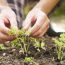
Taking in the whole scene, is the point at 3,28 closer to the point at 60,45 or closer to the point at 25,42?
the point at 25,42

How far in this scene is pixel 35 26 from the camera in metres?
1.87

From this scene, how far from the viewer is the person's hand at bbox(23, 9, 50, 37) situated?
1860mm

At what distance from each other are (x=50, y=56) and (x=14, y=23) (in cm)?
29

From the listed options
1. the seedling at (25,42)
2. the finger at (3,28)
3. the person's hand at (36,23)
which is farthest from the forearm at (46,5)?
the finger at (3,28)

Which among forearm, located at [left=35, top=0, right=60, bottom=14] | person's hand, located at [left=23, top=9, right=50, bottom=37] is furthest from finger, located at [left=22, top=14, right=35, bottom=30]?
forearm, located at [left=35, top=0, right=60, bottom=14]

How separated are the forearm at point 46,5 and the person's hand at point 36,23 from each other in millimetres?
182

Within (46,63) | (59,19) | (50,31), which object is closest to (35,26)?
(46,63)

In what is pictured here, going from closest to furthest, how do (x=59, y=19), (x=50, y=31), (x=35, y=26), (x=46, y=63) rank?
(x=46, y=63), (x=35, y=26), (x=50, y=31), (x=59, y=19)

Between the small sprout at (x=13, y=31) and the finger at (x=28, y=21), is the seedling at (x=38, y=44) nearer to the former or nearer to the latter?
the finger at (x=28, y=21)

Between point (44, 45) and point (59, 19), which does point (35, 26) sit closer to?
point (44, 45)

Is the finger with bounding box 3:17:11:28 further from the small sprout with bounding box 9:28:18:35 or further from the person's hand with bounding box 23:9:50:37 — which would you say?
the small sprout with bounding box 9:28:18:35

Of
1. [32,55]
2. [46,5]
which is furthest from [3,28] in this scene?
[46,5]

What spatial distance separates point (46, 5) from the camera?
228cm

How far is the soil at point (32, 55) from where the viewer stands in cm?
176
